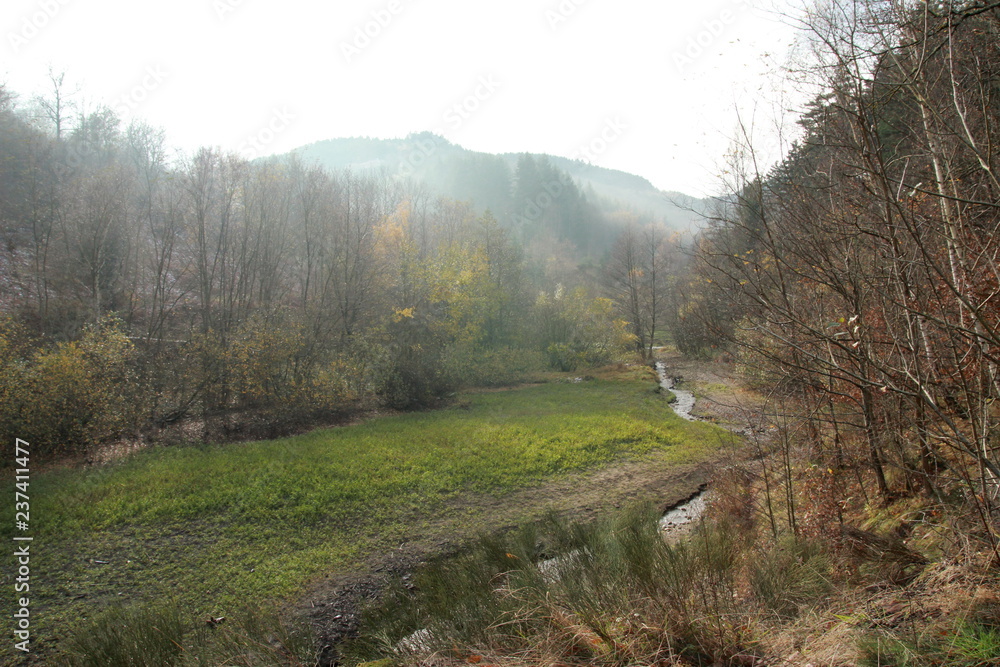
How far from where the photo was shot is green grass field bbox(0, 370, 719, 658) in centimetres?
623

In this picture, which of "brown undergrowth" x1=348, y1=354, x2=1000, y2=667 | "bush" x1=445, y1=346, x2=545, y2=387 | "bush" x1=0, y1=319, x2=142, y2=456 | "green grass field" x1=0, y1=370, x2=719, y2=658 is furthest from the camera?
"bush" x1=445, y1=346, x2=545, y2=387

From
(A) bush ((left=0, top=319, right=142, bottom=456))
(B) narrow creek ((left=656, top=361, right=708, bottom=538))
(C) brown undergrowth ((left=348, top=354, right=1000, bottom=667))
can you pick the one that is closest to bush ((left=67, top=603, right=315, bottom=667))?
(C) brown undergrowth ((left=348, top=354, right=1000, bottom=667))

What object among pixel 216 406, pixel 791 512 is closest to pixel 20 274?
pixel 216 406

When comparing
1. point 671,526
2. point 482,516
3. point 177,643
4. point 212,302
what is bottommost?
point 671,526

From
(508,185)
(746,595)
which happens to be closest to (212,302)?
(746,595)

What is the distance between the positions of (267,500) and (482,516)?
3.98 meters

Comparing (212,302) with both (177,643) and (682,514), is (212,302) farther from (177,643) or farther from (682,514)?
(682,514)

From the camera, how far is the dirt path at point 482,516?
6.10m

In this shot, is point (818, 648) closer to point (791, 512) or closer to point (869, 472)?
point (791, 512)

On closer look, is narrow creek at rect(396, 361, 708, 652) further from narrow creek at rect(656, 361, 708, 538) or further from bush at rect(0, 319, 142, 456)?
bush at rect(0, 319, 142, 456)

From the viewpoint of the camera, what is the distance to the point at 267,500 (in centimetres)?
849

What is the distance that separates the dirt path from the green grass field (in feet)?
0.85

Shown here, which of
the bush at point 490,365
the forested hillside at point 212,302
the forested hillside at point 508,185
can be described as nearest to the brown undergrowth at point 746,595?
the forested hillside at point 212,302

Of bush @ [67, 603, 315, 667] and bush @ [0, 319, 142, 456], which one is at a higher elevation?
bush @ [0, 319, 142, 456]
